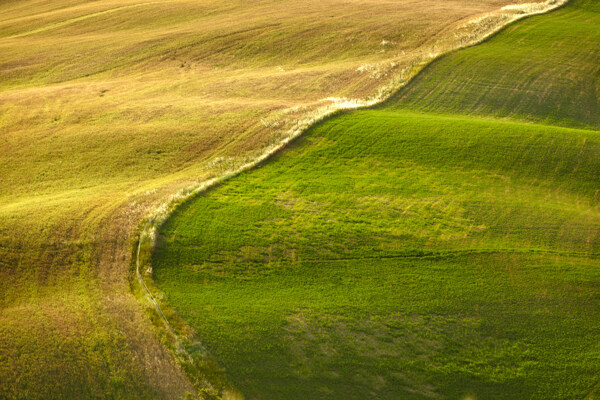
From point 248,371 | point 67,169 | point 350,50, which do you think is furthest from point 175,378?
point 350,50

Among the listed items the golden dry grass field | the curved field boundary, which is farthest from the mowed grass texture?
the golden dry grass field

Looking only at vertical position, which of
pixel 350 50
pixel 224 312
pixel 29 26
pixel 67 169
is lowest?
pixel 224 312

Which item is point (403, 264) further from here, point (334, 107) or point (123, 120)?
point (123, 120)

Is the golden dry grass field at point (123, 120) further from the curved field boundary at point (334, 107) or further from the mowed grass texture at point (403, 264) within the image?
the mowed grass texture at point (403, 264)

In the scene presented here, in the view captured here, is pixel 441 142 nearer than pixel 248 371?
No

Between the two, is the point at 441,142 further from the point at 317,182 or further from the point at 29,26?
the point at 29,26

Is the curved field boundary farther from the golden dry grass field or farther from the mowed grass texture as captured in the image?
the mowed grass texture
